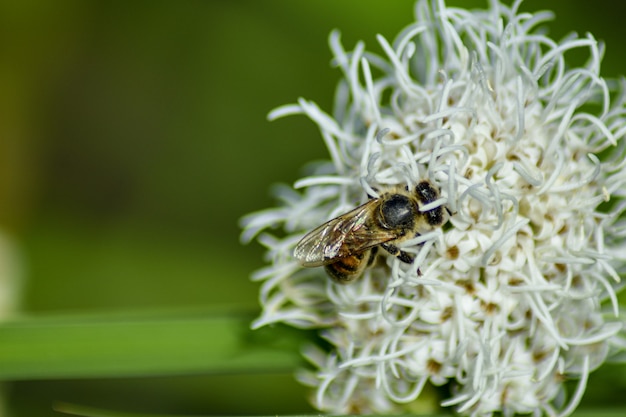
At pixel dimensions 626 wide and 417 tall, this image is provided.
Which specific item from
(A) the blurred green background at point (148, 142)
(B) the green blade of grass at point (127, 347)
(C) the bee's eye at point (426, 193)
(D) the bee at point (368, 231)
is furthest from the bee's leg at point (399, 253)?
(A) the blurred green background at point (148, 142)

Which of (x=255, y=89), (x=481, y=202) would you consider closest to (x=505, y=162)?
(x=481, y=202)

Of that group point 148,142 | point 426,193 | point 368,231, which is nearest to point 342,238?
point 368,231

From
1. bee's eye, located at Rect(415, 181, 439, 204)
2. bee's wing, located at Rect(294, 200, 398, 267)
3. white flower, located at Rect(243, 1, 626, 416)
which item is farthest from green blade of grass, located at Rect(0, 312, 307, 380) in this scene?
bee's eye, located at Rect(415, 181, 439, 204)

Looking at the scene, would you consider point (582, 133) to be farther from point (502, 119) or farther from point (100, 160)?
point (100, 160)

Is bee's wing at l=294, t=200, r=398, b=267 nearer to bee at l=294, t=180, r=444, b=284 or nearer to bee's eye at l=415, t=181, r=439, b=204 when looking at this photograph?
bee at l=294, t=180, r=444, b=284

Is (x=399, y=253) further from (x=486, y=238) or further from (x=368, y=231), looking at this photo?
(x=486, y=238)
